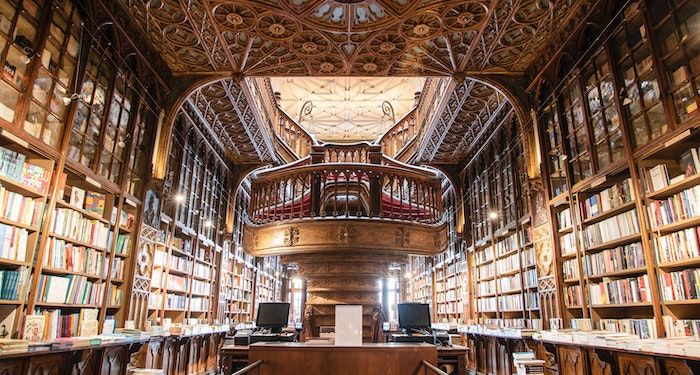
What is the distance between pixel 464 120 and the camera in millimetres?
8148

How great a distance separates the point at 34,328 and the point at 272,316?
3.66m

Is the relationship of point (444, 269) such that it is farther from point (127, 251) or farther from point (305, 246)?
point (127, 251)

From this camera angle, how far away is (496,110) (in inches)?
300

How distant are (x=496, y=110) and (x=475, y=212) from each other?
2.46 meters

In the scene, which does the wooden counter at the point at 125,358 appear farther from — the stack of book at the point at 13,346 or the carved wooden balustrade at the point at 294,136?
the carved wooden balustrade at the point at 294,136

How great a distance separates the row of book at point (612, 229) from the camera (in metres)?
4.09

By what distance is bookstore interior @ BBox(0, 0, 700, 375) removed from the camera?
3590 millimetres

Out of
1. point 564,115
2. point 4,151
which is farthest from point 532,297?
point 4,151

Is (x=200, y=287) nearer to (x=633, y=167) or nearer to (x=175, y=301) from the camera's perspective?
(x=175, y=301)

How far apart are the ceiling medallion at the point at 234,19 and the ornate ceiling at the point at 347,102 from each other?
9.14 meters

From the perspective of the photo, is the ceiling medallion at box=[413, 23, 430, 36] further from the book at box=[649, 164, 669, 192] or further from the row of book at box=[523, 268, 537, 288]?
the row of book at box=[523, 268, 537, 288]

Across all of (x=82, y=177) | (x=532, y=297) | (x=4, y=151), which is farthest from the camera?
(x=532, y=297)

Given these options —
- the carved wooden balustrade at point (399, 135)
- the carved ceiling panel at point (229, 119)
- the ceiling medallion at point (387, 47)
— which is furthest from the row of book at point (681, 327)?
the carved wooden balustrade at point (399, 135)

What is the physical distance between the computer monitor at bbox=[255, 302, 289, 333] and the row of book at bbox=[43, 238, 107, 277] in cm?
267
